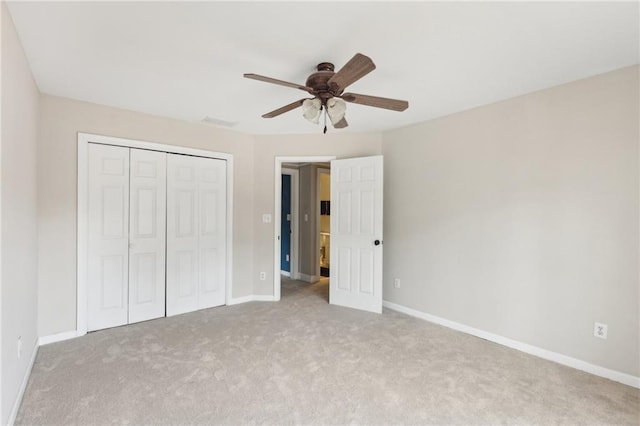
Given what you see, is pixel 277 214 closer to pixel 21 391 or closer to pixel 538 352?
pixel 21 391

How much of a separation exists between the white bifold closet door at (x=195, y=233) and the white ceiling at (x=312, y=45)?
1.05 metres

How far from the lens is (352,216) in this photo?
407 centimetres

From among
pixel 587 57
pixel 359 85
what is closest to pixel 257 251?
pixel 359 85

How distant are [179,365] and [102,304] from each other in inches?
53.5

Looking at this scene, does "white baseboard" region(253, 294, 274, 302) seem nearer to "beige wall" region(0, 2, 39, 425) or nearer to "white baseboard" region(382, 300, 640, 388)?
"white baseboard" region(382, 300, 640, 388)

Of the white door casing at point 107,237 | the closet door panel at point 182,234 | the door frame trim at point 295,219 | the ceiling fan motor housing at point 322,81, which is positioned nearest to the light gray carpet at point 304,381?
the white door casing at point 107,237

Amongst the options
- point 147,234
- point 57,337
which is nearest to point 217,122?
point 147,234

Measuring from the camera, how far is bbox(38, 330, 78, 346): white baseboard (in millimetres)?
2848

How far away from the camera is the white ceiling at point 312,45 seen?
1.71 metres

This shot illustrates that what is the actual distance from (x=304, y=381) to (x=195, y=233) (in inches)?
92.2

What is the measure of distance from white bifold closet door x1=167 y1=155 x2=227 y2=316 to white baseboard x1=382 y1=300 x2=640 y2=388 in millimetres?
2489

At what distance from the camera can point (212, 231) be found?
4000 mm

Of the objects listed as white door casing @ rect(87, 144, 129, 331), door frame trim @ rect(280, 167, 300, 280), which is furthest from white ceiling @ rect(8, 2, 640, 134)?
door frame trim @ rect(280, 167, 300, 280)

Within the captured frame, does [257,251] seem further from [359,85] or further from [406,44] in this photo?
[406,44]
